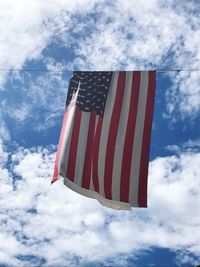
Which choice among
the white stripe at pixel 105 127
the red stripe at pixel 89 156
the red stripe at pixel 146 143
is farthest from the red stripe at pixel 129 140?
the red stripe at pixel 89 156

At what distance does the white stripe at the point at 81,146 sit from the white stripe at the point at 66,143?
292 millimetres

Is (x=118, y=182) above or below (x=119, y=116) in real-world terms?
below

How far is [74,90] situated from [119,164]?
2.89 metres

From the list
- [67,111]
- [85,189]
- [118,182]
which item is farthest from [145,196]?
[67,111]

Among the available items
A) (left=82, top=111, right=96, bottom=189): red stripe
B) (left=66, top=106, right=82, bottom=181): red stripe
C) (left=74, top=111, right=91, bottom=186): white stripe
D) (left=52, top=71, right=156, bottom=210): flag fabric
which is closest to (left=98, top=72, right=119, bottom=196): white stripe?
(left=52, top=71, right=156, bottom=210): flag fabric

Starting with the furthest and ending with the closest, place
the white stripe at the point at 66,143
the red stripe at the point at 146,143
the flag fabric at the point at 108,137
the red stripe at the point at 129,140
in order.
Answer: the white stripe at the point at 66,143
the flag fabric at the point at 108,137
the red stripe at the point at 129,140
the red stripe at the point at 146,143

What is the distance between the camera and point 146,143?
12836 mm

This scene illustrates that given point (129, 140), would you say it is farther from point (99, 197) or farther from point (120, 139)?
point (99, 197)

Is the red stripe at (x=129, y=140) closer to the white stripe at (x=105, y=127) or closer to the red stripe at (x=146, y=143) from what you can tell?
the red stripe at (x=146, y=143)

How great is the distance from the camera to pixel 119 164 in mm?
12805

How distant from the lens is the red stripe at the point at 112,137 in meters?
12.7

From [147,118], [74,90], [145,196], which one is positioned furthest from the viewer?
[74,90]

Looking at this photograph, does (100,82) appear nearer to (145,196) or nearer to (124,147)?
(124,147)

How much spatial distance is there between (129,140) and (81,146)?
1.39 metres
